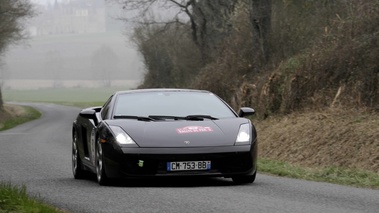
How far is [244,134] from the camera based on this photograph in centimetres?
1294

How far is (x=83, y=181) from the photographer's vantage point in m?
14.3

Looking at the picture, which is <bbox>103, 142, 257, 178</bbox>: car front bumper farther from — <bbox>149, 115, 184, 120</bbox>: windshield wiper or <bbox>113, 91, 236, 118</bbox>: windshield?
<bbox>113, 91, 236, 118</bbox>: windshield

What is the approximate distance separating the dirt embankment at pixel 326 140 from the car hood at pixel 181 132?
465 cm

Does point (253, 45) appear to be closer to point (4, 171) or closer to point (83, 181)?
point (4, 171)

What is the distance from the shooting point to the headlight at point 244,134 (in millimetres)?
12820

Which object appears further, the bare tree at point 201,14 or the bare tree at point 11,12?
the bare tree at point 11,12

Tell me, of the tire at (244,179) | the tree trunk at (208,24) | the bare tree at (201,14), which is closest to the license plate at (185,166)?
the tire at (244,179)

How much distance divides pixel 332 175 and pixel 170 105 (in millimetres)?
2755

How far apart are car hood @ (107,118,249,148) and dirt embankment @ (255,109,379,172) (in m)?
4.65

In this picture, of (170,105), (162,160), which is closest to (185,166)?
(162,160)

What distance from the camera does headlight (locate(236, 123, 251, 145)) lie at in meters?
12.8

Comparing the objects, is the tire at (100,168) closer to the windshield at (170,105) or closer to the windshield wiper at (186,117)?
the windshield at (170,105)

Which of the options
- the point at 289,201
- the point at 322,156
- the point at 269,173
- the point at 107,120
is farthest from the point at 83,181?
the point at 322,156

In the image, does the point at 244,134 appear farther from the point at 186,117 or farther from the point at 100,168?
the point at 100,168
